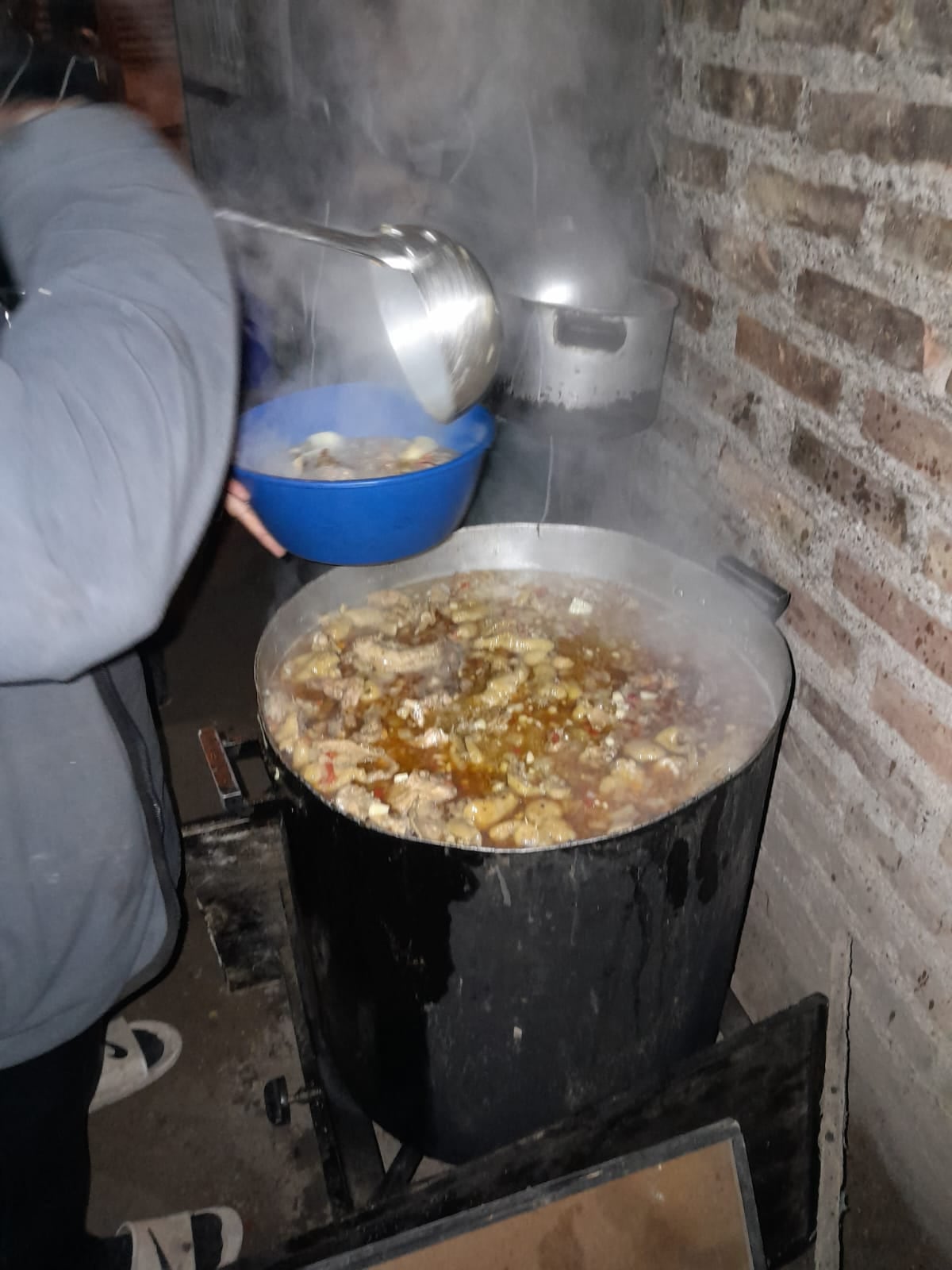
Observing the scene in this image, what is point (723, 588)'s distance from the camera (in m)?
1.73

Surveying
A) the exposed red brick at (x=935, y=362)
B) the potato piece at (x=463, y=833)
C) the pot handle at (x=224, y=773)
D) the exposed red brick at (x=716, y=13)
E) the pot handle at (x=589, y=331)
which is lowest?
the pot handle at (x=224, y=773)

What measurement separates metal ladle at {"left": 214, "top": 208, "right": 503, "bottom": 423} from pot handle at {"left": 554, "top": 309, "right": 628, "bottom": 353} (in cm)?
47

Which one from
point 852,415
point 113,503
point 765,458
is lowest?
point 765,458

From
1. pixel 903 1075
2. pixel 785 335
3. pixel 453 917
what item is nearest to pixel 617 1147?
pixel 453 917

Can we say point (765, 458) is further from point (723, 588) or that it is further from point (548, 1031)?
point (548, 1031)

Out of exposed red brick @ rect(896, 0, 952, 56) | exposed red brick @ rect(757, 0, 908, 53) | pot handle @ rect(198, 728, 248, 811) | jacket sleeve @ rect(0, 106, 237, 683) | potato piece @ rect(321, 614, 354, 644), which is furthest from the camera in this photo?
pot handle @ rect(198, 728, 248, 811)

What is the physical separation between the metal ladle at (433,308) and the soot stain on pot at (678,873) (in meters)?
0.76

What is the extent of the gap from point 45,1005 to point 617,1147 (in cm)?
93

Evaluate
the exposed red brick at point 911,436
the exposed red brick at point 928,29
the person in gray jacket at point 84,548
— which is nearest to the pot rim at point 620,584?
the person in gray jacket at point 84,548

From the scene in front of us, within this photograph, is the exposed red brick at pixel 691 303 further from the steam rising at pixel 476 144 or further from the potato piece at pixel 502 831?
the potato piece at pixel 502 831

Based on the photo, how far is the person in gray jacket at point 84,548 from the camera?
2.38 ft

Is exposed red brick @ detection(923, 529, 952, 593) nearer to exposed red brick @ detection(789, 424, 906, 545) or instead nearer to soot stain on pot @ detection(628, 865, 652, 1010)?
exposed red brick @ detection(789, 424, 906, 545)

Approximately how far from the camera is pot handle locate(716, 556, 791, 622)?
1.61m

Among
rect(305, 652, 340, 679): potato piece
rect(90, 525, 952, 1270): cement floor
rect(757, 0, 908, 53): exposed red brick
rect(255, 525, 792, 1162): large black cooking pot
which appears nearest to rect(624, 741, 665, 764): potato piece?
rect(255, 525, 792, 1162): large black cooking pot
